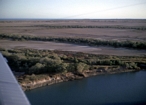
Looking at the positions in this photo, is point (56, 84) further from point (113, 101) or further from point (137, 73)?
point (137, 73)

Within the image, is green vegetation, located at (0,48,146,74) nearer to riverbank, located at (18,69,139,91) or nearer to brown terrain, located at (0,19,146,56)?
riverbank, located at (18,69,139,91)

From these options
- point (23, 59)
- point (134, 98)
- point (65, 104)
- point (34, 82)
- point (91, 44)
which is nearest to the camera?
point (65, 104)

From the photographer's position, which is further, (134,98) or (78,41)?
(78,41)

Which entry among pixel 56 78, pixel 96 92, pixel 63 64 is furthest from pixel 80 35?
pixel 96 92

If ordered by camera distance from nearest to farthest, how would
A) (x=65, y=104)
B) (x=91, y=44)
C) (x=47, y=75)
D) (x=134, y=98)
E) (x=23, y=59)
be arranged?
1. (x=65, y=104)
2. (x=134, y=98)
3. (x=47, y=75)
4. (x=23, y=59)
5. (x=91, y=44)

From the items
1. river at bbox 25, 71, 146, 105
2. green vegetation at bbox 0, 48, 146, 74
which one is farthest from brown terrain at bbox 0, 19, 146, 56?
river at bbox 25, 71, 146, 105

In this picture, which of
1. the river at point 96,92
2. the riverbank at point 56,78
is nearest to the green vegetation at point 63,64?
the riverbank at point 56,78

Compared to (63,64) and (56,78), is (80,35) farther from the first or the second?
(56,78)

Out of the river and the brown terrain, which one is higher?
the brown terrain

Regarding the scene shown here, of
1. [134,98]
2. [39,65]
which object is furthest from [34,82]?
[134,98]
